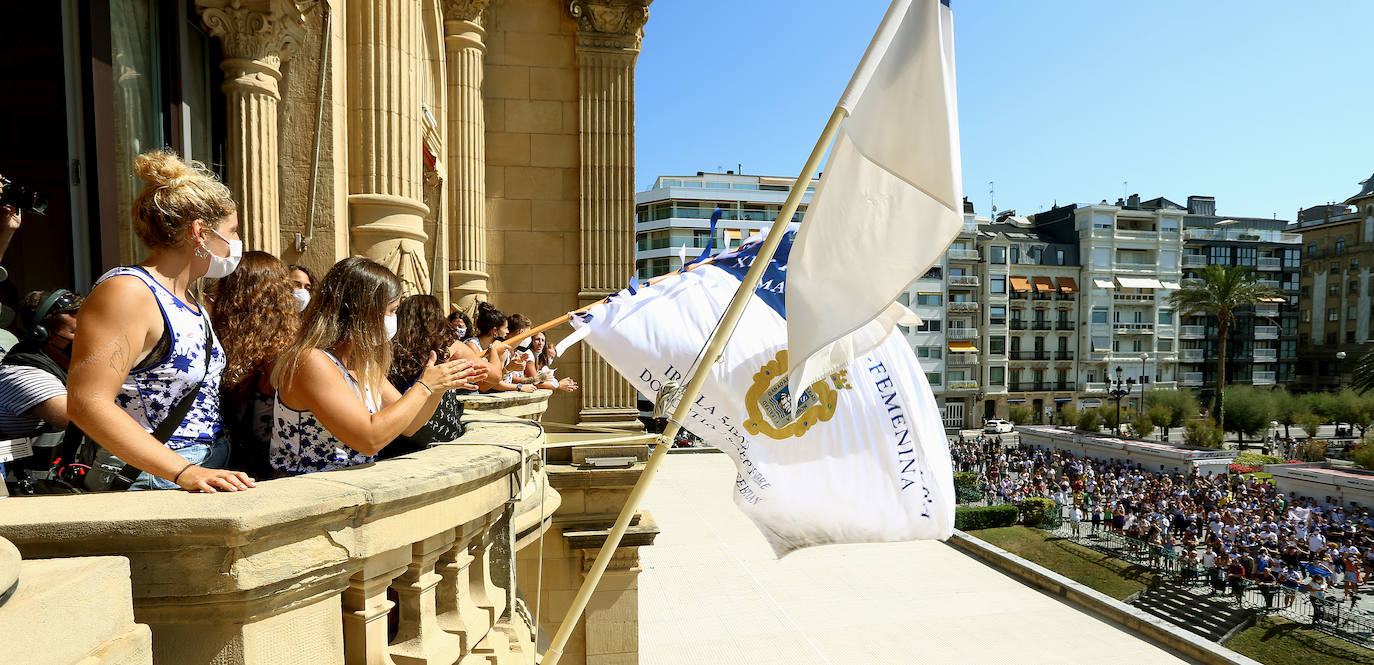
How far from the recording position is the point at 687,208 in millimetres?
55031

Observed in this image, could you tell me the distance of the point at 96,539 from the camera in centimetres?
154

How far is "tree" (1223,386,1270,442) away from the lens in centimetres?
4347

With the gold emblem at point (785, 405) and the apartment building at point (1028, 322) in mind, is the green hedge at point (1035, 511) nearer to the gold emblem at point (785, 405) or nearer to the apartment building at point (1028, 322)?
the gold emblem at point (785, 405)

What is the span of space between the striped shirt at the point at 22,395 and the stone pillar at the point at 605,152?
8371 millimetres

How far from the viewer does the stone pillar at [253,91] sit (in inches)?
190

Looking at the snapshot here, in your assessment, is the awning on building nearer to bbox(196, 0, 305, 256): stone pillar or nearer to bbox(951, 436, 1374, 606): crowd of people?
bbox(951, 436, 1374, 606): crowd of people

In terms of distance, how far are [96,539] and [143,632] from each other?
25 centimetres

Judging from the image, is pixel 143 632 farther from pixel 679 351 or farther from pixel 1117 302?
pixel 1117 302

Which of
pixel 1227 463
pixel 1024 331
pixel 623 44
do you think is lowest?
pixel 1227 463

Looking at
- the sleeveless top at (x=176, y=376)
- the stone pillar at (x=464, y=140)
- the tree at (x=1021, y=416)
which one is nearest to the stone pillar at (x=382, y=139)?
the sleeveless top at (x=176, y=376)

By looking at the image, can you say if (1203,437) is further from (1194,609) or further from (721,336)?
(721,336)

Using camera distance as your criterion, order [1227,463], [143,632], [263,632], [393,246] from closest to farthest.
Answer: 1. [143,632]
2. [263,632]
3. [393,246]
4. [1227,463]

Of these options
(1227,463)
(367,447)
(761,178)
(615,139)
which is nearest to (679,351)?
(367,447)

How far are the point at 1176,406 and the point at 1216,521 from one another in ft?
91.2
